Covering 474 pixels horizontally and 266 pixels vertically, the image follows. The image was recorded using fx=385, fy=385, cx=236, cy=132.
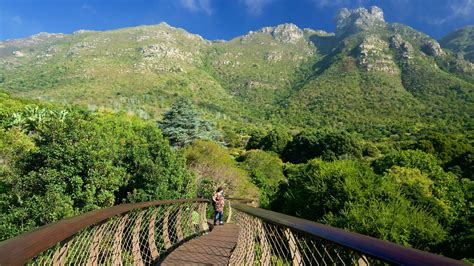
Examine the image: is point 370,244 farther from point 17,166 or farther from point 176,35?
point 176,35

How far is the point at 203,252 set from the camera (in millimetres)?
6773

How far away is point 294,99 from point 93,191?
90730 mm

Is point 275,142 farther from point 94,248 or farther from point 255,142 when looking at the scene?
point 94,248

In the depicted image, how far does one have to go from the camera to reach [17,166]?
1761cm

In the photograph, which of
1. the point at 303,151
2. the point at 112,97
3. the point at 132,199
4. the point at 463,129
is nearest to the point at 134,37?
the point at 112,97

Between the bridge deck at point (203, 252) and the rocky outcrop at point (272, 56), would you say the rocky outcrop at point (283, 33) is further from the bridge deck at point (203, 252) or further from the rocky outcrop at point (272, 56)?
the bridge deck at point (203, 252)

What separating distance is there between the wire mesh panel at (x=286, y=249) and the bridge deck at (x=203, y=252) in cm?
146

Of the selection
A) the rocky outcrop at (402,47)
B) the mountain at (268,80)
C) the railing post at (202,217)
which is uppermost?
the rocky outcrop at (402,47)

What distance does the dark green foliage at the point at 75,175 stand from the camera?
15719mm

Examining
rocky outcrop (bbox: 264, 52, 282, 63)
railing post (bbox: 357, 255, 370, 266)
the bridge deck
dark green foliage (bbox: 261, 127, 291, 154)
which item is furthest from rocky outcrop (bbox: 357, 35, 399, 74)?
railing post (bbox: 357, 255, 370, 266)

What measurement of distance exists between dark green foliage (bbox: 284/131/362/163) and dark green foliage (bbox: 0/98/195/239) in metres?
41.2

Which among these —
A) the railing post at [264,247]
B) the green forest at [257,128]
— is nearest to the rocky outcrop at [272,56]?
the green forest at [257,128]

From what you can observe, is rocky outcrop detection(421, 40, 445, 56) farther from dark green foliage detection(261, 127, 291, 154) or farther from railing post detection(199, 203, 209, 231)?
railing post detection(199, 203, 209, 231)

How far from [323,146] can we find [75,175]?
49.2m
